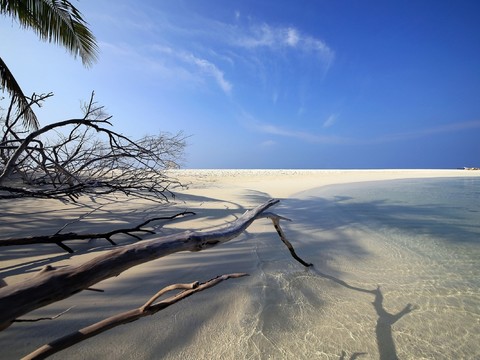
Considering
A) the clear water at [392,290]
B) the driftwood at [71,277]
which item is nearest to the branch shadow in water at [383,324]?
the clear water at [392,290]

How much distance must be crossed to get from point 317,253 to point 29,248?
3740 millimetres

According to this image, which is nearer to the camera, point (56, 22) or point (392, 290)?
point (392, 290)

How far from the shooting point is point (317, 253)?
3.29 meters

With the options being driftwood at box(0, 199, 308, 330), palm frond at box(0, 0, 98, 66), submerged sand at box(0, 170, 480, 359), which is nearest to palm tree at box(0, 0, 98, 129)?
palm frond at box(0, 0, 98, 66)

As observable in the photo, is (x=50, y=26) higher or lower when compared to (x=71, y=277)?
higher

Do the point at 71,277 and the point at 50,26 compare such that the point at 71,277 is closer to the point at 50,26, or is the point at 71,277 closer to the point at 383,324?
the point at 383,324

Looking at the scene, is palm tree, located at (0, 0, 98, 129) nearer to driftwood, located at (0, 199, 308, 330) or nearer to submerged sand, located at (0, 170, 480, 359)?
submerged sand, located at (0, 170, 480, 359)

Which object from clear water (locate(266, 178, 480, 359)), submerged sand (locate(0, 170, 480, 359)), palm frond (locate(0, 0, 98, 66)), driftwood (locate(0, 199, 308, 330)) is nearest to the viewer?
driftwood (locate(0, 199, 308, 330))

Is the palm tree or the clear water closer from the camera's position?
Answer: the clear water

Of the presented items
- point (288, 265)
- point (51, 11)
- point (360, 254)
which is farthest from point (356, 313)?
point (51, 11)

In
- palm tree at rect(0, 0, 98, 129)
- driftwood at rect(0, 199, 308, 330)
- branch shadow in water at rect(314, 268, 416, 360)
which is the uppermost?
palm tree at rect(0, 0, 98, 129)

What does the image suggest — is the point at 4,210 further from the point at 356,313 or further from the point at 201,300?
the point at 356,313

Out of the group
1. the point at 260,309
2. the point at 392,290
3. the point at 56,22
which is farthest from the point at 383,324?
the point at 56,22

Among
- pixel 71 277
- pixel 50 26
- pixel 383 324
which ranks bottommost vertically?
pixel 383 324
